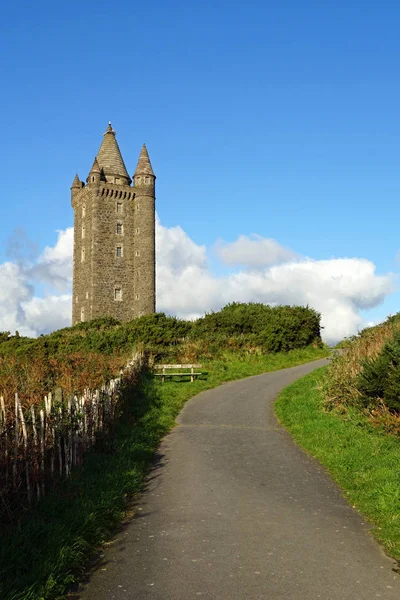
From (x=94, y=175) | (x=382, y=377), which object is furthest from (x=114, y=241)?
(x=382, y=377)

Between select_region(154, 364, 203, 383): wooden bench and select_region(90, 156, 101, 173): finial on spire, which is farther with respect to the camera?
select_region(90, 156, 101, 173): finial on spire

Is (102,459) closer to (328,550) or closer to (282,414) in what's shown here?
(328,550)

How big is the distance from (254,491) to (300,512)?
127 cm

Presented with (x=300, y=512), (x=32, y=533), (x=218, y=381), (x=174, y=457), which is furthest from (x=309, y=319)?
(x=32, y=533)

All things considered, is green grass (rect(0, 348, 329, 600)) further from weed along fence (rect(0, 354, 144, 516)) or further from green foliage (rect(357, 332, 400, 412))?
green foliage (rect(357, 332, 400, 412))

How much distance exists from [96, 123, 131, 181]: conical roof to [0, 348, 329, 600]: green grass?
6163 centimetres

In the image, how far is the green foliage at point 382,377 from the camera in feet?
44.2

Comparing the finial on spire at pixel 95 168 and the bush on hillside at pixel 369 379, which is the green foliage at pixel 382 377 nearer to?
the bush on hillside at pixel 369 379

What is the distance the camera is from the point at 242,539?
715 centimetres

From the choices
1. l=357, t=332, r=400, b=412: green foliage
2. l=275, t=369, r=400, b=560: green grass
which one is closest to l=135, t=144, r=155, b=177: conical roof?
l=275, t=369, r=400, b=560: green grass

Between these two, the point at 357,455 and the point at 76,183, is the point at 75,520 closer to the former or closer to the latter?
the point at 357,455

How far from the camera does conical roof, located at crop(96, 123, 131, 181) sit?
7219 centimetres

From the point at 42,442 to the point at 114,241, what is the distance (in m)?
62.8

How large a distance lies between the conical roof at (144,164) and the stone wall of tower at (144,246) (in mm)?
575
